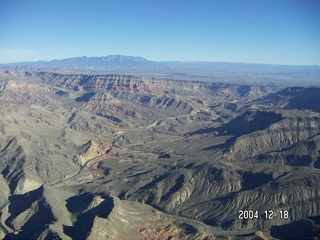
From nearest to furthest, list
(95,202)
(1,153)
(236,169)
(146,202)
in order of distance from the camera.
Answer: (95,202), (146,202), (236,169), (1,153)

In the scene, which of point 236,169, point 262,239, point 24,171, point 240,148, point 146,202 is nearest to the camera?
point 262,239

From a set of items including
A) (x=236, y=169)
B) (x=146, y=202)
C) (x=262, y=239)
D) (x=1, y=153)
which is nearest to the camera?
(x=262, y=239)

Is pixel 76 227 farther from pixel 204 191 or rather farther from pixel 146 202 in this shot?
pixel 204 191

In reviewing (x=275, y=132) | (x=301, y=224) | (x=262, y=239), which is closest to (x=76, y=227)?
(x=262, y=239)

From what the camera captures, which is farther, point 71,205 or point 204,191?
point 204,191

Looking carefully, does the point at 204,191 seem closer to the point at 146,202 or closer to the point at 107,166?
the point at 146,202

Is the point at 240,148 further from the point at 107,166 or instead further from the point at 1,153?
the point at 1,153

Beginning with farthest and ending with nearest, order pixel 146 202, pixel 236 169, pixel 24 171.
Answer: pixel 24 171 → pixel 236 169 → pixel 146 202

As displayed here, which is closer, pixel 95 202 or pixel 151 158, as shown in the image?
pixel 95 202

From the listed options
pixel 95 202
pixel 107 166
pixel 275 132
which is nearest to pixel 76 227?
pixel 95 202
